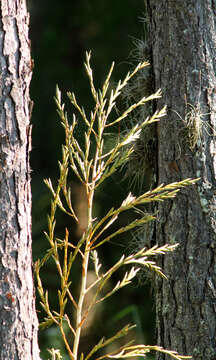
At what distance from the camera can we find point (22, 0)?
1098mm

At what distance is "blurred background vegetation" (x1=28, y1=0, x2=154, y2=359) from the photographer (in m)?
3.99

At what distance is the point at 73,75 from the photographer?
4.44 m

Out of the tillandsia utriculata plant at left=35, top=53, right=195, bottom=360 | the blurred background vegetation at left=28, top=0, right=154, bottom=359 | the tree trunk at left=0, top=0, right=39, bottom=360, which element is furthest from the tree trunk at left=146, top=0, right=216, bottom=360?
the blurred background vegetation at left=28, top=0, right=154, bottom=359

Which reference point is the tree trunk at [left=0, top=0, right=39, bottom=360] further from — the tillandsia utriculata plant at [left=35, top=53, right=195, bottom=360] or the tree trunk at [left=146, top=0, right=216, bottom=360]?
the tree trunk at [left=146, top=0, right=216, bottom=360]

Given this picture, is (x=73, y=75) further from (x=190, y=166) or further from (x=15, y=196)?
(x=15, y=196)

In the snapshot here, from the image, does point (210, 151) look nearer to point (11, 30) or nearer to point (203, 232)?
point (203, 232)

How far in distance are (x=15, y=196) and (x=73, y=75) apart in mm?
3523

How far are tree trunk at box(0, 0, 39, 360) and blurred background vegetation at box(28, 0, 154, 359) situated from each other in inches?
101

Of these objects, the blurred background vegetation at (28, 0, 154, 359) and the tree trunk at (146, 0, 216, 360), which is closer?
the tree trunk at (146, 0, 216, 360)

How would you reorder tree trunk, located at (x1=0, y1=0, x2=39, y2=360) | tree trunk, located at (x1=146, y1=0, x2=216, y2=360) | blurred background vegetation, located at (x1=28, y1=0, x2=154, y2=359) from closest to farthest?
tree trunk, located at (x1=0, y1=0, x2=39, y2=360) < tree trunk, located at (x1=146, y1=0, x2=216, y2=360) < blurred background vegetation, located at (x1=28, y1=0, x2=154, y2=359)

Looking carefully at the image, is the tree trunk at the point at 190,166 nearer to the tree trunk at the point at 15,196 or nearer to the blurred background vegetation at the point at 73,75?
the tree trunk at the point at 15,196

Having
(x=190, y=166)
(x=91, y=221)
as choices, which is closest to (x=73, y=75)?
(x=190, y=166)

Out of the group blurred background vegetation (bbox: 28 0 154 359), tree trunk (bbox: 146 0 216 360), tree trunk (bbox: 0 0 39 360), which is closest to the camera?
tree trunk (bbox: 0 0 39 360)

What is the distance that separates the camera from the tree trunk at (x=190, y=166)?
154 cm
